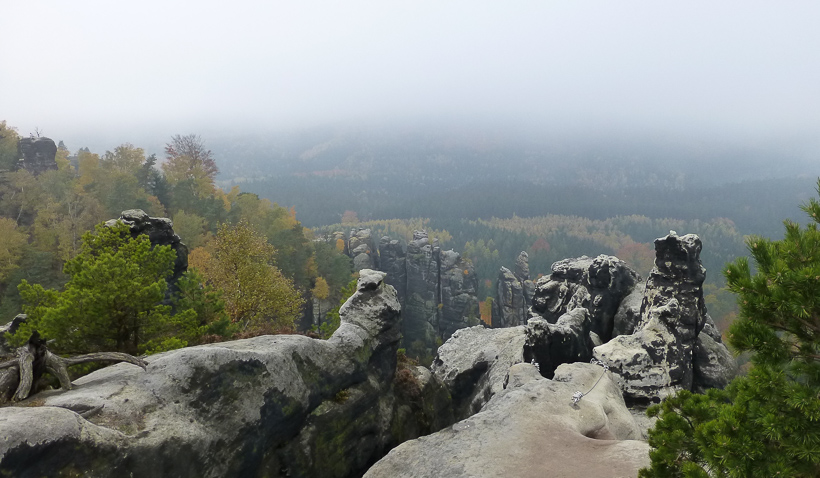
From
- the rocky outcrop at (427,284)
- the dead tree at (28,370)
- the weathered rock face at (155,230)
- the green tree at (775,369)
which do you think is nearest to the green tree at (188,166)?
the rocky outcrop at (427,284)

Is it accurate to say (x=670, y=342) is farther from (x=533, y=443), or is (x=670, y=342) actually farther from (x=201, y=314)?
(x=201, y=314)

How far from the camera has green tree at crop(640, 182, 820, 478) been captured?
814 cm

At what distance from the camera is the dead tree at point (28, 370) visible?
41.4 feet

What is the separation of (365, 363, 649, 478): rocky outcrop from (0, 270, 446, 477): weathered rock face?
4.34m

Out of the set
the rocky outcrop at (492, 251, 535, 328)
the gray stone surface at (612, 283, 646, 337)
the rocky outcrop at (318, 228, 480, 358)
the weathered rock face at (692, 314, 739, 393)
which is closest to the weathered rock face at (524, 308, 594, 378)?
the gray stone surface at (612, 283, 646, 337)

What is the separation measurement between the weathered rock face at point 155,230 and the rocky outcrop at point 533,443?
72.4 ft

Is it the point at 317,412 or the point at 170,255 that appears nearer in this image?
the point at 317,412

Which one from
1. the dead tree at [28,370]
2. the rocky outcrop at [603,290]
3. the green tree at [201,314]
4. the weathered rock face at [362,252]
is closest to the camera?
the dead tree at [28,370]

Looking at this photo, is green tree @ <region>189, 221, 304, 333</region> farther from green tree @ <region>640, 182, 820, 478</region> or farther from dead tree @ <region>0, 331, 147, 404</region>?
green tree @ <region>640, 182, 820, 478</region>

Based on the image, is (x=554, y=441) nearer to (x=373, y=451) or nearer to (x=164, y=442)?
(x=373, y=451)

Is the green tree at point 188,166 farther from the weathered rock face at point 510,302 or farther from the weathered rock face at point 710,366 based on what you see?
the weathered rock face at point 710,366

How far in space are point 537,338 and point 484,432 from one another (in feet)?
41.6

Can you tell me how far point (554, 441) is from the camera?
15.5 meters

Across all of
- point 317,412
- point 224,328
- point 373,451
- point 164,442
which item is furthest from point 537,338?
point 164,442
